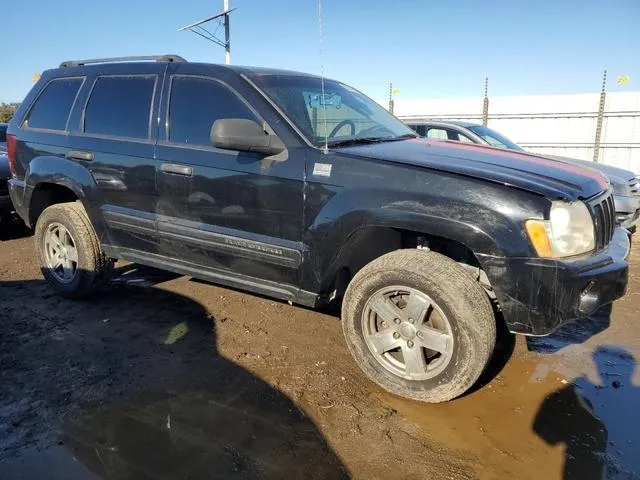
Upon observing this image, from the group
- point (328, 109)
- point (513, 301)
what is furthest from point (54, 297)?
point (513, 301)

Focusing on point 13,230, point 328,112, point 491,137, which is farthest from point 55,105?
point 491,137

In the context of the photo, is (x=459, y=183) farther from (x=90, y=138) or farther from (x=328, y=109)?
(x=90, y=138)

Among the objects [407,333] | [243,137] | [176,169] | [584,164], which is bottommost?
[407,333]

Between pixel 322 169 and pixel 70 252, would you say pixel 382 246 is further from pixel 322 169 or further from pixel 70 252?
pixel 70 252

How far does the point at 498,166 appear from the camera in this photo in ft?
9.52

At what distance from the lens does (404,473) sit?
7.65 ft

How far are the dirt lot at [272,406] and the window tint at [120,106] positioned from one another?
5.05ft

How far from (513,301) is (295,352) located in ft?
5.20

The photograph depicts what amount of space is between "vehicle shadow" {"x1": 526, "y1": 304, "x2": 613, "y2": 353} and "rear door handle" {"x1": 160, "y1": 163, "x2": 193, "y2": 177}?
9.26ft

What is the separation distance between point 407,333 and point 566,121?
39.2 ft

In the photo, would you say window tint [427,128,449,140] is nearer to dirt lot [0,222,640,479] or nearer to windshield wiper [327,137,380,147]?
dirt lot [0,222,640,479]

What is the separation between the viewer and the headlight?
2.52 meters

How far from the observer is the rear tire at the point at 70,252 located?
432cm

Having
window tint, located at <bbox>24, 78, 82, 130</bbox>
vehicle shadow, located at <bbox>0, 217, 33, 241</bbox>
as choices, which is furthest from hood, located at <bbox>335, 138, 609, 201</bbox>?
vehicle shadow, located at <bbox>0, 217, 33, 241</bbox>
